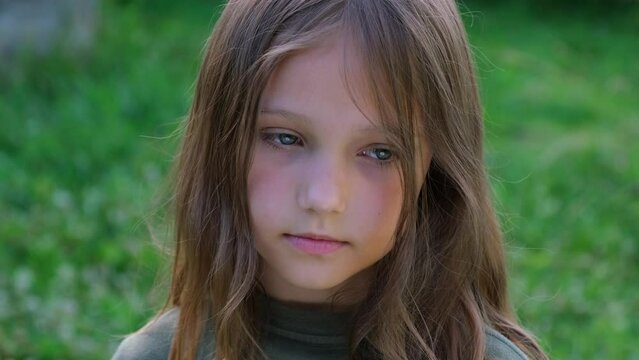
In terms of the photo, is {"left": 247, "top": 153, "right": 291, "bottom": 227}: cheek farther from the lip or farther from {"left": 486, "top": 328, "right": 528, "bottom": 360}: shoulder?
{"left": 486, "top": 328, "right": 528, "bottom": 360}: shoulder

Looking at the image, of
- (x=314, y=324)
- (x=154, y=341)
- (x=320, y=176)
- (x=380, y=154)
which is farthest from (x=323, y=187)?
(x=154, y=341)

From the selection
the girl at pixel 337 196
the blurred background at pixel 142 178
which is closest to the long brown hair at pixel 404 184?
the girl at pixel 337 196

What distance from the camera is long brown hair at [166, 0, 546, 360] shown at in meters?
1.64

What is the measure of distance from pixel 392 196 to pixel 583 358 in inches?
68.4

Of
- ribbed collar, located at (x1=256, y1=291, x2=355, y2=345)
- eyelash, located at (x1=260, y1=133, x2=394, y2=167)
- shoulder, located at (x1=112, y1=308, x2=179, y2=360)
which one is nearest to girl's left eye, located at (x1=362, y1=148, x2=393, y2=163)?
eyelash, located at (x1=260, y1=133, x2=394, y2=167)

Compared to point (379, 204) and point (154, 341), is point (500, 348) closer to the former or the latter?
point (379, 204)

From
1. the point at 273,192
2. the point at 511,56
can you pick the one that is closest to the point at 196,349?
the point at 273,192

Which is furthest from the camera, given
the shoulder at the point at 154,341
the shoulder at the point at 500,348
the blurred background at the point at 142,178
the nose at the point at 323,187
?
the blurred background at the point at 142,178

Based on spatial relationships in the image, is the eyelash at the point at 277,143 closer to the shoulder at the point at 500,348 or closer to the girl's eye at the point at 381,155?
the girl's eye at the point at 381,155

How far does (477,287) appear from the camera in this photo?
188cm

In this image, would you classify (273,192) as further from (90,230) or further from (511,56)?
(511,56)

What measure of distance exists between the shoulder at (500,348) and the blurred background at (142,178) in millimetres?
482

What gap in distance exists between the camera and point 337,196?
159 cm

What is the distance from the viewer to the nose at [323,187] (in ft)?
5.18
